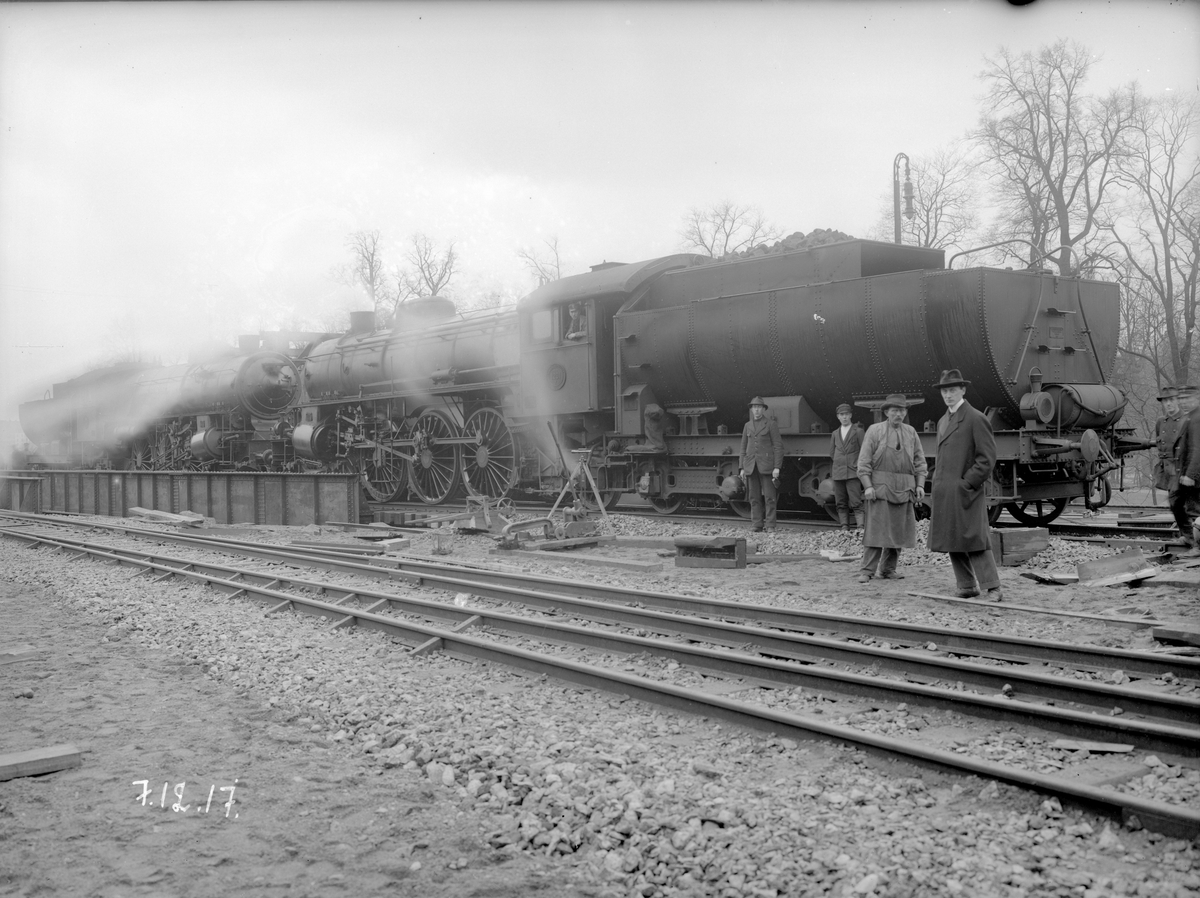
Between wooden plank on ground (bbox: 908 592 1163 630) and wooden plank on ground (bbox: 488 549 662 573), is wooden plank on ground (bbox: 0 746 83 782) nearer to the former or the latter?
wooden plank on ground (bbox: 908 592 1163 630)

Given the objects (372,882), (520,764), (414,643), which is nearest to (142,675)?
(414,643)

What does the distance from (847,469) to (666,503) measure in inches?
151

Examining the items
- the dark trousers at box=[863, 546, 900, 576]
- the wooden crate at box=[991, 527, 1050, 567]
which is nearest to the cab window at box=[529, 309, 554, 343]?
the dark trousers at box=[863, 546, 900, 576]

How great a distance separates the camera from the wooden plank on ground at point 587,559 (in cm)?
1022

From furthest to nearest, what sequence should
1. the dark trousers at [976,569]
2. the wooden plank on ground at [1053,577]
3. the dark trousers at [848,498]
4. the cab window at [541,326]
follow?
the cab window at [541,326] < the dark trousers at [848,498] < the wooden plank on ground at [1053,577] < the dark trousers at [976,569]

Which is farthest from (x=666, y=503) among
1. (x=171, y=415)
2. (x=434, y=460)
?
(x=171, y=415)

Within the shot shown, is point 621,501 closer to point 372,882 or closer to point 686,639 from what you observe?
point 686,639

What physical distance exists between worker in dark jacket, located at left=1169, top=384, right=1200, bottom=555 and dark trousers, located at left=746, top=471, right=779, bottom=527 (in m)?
4.36

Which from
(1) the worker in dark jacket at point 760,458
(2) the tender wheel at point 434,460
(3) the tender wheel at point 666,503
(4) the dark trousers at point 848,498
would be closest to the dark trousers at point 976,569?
(4) the dark trousers at point 848,498

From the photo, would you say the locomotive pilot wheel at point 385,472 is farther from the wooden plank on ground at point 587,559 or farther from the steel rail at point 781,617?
the wooden plank on ground at point 587,559

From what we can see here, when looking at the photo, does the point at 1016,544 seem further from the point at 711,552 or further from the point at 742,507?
the point at 742,507

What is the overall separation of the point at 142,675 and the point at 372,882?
3.79 metres

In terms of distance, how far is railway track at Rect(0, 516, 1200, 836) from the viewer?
4285mm

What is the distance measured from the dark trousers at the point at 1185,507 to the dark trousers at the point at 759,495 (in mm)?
4342
